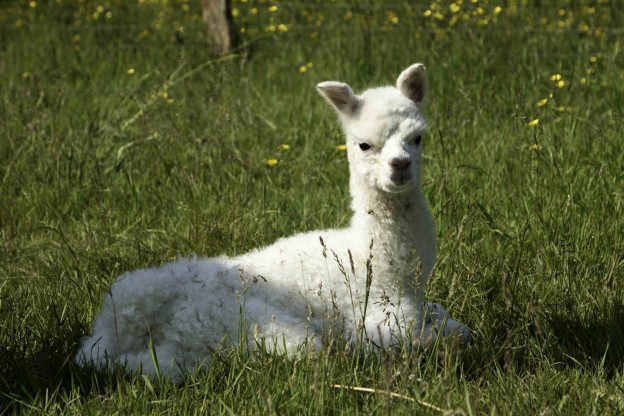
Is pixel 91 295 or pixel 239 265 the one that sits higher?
pixel 239 265

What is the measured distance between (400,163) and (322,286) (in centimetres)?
64

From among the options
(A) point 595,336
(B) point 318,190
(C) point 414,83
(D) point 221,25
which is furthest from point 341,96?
(D) point 221,25

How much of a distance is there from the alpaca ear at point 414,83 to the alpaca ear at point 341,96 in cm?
21

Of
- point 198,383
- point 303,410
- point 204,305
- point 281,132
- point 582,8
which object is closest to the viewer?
point 303,410

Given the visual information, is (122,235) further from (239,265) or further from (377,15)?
(377,15)

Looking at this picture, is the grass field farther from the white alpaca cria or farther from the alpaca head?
the alpaca head

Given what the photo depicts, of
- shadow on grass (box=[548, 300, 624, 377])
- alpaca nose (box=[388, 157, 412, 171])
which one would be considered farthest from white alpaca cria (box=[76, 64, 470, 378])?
shadow on grass (box=[548, 300, 624, 377])

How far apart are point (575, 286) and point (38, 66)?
616cm

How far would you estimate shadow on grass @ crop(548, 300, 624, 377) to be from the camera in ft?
12.3

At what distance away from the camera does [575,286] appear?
4297 mm

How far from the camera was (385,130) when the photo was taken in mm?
3889

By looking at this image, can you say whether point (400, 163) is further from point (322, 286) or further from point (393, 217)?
point (322, 286)

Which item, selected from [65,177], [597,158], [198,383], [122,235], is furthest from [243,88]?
[198,383]

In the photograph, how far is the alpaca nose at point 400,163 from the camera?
12.3 feet
